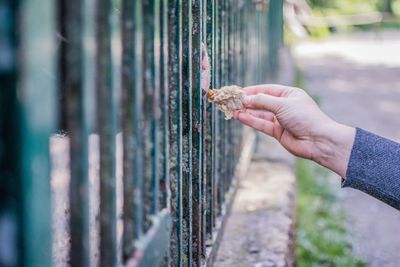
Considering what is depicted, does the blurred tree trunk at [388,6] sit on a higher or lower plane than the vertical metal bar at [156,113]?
lower

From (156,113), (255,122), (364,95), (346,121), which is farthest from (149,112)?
(364,95)

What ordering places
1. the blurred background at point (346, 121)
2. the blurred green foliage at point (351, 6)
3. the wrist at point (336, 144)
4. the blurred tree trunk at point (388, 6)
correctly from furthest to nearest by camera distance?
the blurred tree trunk at point (388, 6) < the blurred green foliage at point (351, 6) < the blurred background at point (346, 121) < the wrist at point (336, 144)

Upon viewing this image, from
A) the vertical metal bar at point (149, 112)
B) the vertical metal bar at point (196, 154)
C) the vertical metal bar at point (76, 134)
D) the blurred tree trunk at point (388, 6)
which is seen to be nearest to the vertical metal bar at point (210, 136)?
the vertical metal bar at point (196, 154)

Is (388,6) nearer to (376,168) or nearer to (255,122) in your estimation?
(255,122)

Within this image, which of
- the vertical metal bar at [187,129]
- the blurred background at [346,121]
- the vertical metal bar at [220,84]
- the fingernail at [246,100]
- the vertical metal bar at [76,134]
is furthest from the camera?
the blurred background at [346,121]

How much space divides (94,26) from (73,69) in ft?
0.50

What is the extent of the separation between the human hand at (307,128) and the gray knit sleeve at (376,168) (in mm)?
32

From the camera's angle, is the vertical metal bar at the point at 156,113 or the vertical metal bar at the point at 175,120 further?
the vertical metal bar at the point at 175,120

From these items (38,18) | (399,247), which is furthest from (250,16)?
(38,18)

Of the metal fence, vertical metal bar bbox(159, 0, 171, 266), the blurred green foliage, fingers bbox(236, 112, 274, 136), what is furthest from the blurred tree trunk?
vertical metal bar bbox(159, 0, 171, 266)

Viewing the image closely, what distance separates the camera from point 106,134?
134cm

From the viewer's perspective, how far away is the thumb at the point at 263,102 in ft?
8.09

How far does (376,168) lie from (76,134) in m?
1.37

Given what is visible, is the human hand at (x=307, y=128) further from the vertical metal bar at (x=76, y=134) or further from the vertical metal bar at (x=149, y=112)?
the vertical metal bar at (x=76, y=134)
